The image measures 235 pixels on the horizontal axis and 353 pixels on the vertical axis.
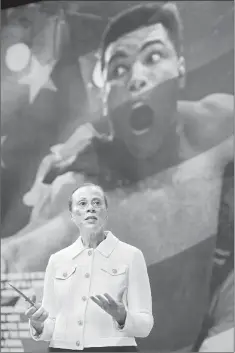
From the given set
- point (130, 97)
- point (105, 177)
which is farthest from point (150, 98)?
point (105, 177)

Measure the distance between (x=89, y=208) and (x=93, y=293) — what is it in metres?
0.34

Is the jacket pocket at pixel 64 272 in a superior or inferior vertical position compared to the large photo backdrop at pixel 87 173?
inferior

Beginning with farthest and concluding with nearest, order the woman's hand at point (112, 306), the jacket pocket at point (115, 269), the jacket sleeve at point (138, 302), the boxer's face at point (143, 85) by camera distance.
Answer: the boxer's face at point (143, 85), the jacket pocket at point (115, 269), the jacket sleeve at point (138, 302), the woman's hand at point (112, 306)

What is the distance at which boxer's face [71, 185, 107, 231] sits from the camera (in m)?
2.16

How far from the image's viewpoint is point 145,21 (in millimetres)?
2770

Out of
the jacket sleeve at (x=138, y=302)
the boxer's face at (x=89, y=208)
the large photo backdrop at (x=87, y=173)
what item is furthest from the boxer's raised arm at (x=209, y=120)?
the jacket sleeve at (x=138, y=302)

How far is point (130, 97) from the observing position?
8.96ft

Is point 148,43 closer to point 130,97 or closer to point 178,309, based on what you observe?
point 130,97

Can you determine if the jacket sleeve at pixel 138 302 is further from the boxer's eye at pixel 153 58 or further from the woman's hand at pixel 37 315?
the boxer's eye at pixel 153 58

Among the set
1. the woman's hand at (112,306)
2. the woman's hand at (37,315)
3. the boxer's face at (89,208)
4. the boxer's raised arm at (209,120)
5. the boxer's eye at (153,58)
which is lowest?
the woman's hand at (37,315)

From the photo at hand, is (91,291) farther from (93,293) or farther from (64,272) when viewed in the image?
(64,272)

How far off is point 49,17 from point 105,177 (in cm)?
100

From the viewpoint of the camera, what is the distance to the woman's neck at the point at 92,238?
2168mm

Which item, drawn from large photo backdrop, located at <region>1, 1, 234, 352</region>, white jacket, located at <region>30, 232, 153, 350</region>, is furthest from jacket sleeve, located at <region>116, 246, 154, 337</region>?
large photo backdrop, located at <region>1, 1, 234, 352</region>
